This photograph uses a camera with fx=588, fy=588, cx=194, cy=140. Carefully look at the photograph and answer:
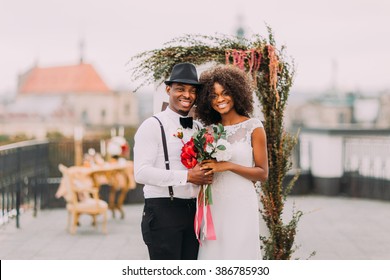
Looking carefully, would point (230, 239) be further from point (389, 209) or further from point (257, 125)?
point (389, 209)

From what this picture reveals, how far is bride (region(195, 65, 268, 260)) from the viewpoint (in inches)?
126

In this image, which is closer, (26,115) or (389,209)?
(389,209)

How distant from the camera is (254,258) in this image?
11.2ft

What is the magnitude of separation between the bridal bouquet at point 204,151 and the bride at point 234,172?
4.1 inches

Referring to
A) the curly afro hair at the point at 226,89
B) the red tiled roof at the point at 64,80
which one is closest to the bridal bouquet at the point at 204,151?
the curly afro hair at the point at 226,89

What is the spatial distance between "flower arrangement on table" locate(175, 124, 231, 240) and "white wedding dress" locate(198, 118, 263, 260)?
104 millimetres

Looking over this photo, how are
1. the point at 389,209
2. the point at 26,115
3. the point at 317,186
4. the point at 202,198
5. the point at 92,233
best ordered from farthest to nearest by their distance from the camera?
the point at 26,115, the point at 317,186, the point at 389,209, the point at 92,233, the point at 202,198

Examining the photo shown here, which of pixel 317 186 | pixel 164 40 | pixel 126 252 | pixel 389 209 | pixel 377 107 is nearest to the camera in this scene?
pixel 164 40

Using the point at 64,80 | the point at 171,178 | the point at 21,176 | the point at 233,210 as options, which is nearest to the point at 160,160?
the point at 171,178

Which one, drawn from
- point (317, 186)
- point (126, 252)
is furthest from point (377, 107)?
point (126, 252)

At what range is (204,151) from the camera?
306 cm

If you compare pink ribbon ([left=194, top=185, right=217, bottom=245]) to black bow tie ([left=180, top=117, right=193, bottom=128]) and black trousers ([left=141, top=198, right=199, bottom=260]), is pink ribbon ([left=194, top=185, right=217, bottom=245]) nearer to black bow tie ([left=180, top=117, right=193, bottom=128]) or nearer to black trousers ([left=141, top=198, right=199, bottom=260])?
black trousers ([left=141, top=198, right=199, bottom=260])

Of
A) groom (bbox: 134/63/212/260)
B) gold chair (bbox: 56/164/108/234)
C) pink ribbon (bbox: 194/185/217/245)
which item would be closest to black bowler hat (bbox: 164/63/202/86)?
groom (bbox: 134/63/212/260)
